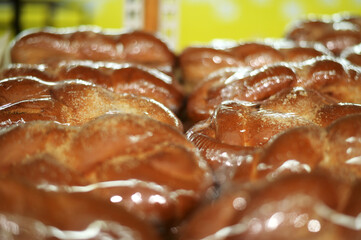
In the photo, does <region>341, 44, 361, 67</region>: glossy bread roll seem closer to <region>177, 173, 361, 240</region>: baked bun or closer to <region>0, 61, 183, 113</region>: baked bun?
<region>0, 61, 183, 113</region>: baked bun

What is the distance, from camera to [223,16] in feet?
15.4

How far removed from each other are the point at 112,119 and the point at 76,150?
0.10m

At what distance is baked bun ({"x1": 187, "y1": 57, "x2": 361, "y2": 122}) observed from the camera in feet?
4.09

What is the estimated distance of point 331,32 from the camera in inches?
90.7

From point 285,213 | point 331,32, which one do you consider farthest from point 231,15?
point 285,213

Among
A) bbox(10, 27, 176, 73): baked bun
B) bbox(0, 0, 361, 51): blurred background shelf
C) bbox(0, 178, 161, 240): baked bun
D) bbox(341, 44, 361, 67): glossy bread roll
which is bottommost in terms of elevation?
bbox(0, 0, 361, 51): blurred background shelf

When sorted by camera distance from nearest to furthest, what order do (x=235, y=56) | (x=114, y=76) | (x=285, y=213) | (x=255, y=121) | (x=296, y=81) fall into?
(x=285, y=213), (x=255, y=121), (x=296, y=81), (x=114, y=76), (x=235, y=56)

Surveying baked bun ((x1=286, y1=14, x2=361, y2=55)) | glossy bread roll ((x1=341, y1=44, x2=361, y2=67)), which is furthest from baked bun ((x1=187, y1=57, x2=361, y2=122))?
baked bun ((x1=286, y1=14, x2=361, y2=55))

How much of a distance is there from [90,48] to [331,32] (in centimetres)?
133

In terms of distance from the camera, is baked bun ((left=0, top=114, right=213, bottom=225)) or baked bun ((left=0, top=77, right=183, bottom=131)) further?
baked bun ((left=0, top=77, right=183, bottom=131))

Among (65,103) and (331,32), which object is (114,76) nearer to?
(65,103)

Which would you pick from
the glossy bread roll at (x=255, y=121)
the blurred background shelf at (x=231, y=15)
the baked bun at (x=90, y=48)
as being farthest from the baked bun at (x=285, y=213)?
the blurred background shelf at (x=231, y=15)

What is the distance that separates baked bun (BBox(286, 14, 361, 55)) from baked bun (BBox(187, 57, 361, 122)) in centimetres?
94

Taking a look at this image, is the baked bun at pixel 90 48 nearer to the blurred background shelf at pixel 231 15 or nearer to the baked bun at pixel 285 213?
the baked bun at pixel 285 213
